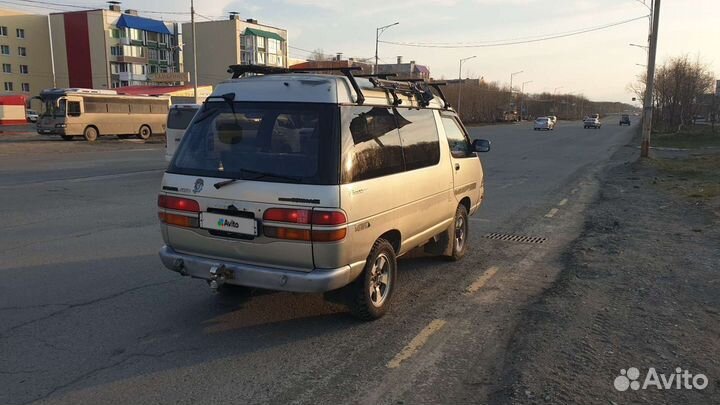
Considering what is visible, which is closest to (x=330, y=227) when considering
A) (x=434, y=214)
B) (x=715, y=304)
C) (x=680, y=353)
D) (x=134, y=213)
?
(x=434, y=214)

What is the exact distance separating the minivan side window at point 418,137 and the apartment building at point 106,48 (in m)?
77.9

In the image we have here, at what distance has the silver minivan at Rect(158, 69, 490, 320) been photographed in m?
4.04

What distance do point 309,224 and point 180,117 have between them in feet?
41.7

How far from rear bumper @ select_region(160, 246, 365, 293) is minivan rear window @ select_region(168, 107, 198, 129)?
1170 centimetres

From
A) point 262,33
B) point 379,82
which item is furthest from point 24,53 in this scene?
point 379,82

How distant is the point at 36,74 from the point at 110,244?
287 feet

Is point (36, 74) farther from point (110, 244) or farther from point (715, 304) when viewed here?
point (715, 304)

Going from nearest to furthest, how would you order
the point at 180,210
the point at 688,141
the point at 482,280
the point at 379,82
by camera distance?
the point at 180,210
the point at 379,82
the point at 482,280
the point at 688,141

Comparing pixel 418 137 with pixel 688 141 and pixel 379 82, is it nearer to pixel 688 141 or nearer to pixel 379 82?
pixel 379 82

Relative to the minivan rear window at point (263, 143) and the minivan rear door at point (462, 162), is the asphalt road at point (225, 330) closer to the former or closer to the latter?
the minivan rear door at point (462, 162)

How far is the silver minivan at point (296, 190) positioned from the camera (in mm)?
4039

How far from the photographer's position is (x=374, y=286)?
186 inches

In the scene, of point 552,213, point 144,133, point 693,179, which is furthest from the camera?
point 144,133

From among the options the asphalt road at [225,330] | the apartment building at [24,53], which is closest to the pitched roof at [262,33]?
the apartment building at [24,53]
